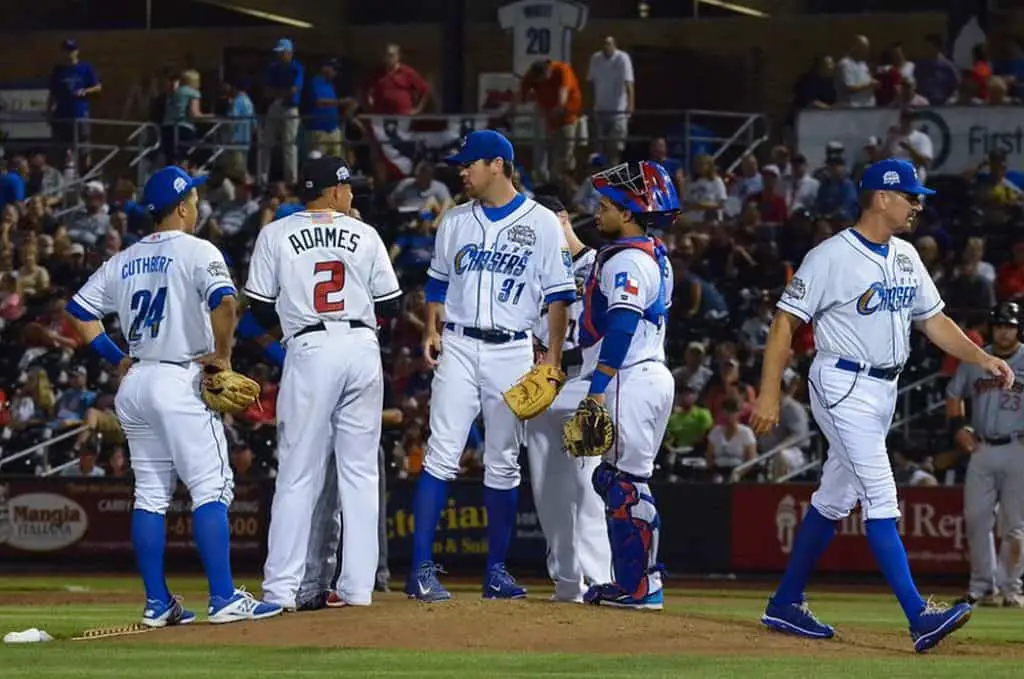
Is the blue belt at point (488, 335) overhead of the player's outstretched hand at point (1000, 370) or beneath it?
overhead

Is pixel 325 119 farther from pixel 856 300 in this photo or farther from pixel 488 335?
pixel 856 300

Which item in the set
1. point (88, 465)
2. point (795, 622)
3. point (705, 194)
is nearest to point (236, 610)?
point (795, 622)

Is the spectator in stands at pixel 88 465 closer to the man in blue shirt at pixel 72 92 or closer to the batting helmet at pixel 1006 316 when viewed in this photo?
the man in blue shirt at pixel 72 92

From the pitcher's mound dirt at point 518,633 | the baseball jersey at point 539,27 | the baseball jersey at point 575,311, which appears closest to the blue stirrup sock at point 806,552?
the pitcher's mound dirt at point 518,633

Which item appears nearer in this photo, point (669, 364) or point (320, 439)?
point (320, 439)

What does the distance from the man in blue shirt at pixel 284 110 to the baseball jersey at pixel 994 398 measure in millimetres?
11496

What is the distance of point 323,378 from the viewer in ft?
35.5

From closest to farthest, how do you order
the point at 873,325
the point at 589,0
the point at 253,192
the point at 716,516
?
the point at 873,325 → the point at 716,516 → the point at 253,192 → the point at 589,0

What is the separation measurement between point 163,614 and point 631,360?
2.78 metres

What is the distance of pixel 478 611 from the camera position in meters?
10.6

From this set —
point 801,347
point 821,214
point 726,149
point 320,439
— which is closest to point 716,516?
point 801,347

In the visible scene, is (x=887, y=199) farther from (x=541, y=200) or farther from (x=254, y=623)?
(x=254, y=623)

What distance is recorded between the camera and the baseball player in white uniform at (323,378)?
10859 mm

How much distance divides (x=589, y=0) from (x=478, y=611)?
19.3 m
